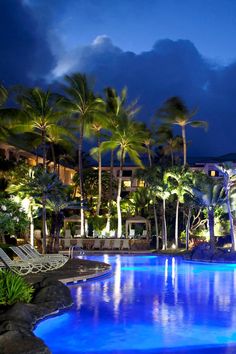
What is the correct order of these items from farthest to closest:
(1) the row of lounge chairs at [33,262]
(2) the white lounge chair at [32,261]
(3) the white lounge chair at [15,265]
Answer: (2) the white lounge chair at [32,261] < (1) the row of lounge chairs at [33,262] < (3) the white lounge chair at [15,265]

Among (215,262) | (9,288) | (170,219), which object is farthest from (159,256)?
(9,288)

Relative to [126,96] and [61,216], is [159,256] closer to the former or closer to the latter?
[61,216]

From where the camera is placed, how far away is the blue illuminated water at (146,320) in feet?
25.3

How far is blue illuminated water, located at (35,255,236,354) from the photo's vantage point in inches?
304

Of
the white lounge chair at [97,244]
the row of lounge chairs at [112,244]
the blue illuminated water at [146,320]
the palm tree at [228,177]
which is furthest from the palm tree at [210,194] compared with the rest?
the blue illuminated water at [146,320]

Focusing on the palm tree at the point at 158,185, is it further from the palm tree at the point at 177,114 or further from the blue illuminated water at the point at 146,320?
the blue illuminated water at the point at 146,320

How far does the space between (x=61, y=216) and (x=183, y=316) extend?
1525 cm

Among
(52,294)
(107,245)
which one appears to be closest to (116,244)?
(107,245)

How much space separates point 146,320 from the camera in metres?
9.48

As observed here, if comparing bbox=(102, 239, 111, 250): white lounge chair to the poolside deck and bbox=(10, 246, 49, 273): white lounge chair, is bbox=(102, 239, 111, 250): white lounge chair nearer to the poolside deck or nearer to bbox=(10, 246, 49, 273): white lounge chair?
the poolside deck

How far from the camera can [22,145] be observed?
1677 inches

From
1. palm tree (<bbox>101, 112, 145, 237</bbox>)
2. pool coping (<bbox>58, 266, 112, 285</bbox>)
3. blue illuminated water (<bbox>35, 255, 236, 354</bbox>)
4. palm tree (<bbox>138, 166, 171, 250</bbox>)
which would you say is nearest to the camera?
blue illuminated water (<bbox>35, 255, 236, 354</bbox>)

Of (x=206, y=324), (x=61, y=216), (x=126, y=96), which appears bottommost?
(x=206, y=324)

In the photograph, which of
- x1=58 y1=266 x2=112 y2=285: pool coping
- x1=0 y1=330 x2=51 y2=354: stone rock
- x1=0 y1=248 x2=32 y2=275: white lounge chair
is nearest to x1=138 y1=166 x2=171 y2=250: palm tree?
x1=58 y1=266 x2=112 y2=285: pool coping
